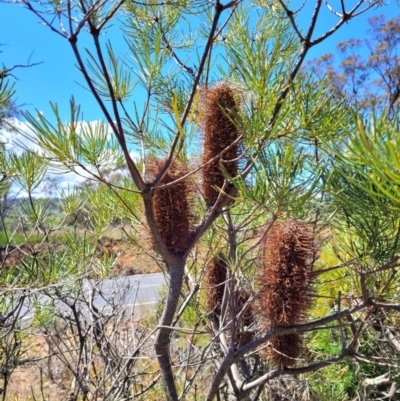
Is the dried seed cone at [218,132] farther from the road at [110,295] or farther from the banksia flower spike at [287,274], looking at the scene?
the road at [110,295]

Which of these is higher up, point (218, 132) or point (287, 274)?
point (218, 132)

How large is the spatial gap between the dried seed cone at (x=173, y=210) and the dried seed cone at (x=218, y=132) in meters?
0.04

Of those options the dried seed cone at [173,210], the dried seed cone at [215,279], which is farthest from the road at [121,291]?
the dried seed cone at [173,210]

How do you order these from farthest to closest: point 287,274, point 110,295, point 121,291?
point 121,291 < point 110,295 < point 287,274

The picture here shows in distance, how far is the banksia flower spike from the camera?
46 centimetres

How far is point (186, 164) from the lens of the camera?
55 centimetres

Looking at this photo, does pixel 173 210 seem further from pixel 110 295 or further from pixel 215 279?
pixel 110 295

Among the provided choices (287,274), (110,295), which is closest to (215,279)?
(287,274)

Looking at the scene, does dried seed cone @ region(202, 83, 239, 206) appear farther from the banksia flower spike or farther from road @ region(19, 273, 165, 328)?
road @ region(19, 273, 165, 328)

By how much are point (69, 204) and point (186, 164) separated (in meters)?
0.33

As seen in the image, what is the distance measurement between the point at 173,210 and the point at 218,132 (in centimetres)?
11

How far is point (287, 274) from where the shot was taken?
1.54 feet

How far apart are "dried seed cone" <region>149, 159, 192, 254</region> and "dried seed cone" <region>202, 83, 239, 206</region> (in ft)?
0.12

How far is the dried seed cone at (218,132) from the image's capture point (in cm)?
47
